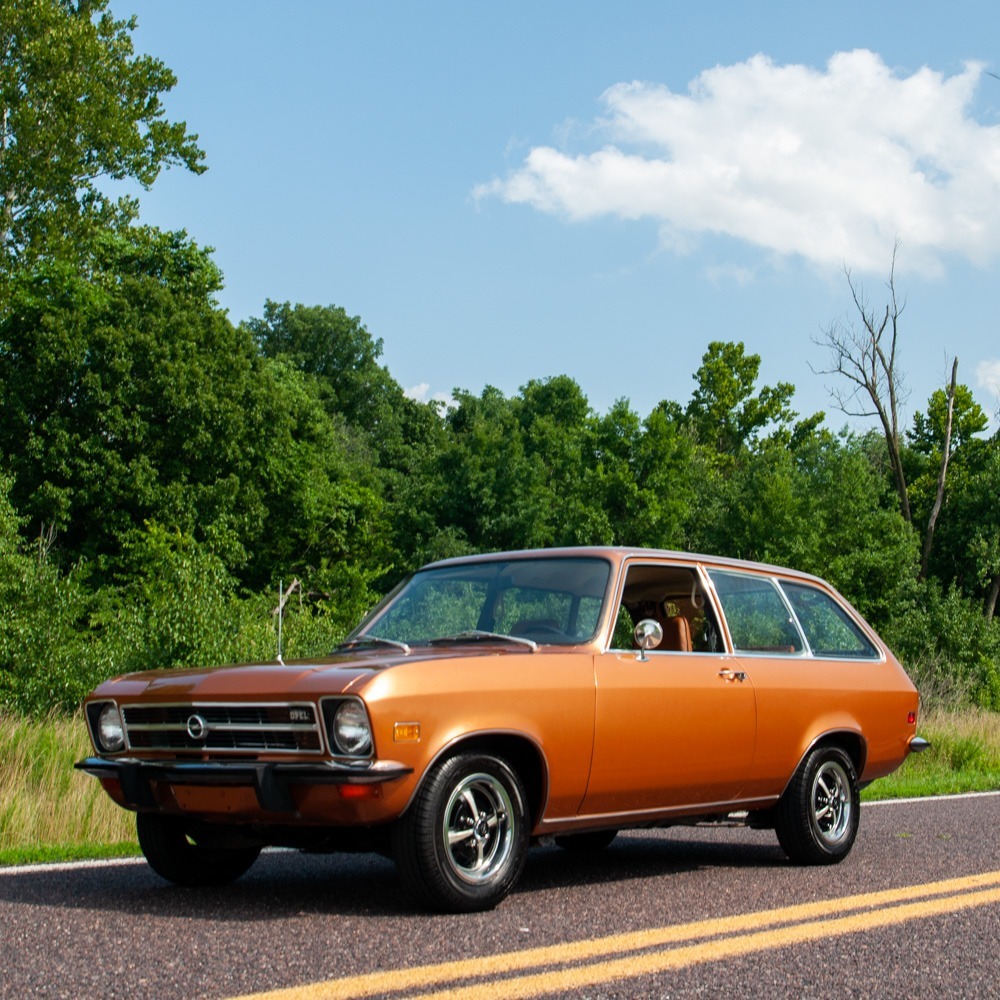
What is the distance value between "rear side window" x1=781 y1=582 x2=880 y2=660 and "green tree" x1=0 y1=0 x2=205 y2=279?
32.7m

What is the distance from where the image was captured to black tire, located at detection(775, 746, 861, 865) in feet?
26.7

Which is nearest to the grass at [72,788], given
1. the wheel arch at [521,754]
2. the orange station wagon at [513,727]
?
the orange station wagon at [513,727]

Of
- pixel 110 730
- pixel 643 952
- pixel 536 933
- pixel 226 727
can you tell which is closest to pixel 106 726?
pixel 110 730

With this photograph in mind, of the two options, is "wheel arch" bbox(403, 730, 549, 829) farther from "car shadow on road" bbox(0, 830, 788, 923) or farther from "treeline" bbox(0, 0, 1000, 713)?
"treeline" bbox(0, 0, 1000, 713)

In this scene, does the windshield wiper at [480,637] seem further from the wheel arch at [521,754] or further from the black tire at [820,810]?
the black tire at [820,810]

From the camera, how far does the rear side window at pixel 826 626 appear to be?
891cm

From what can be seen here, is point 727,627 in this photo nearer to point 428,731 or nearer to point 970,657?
point 428,731

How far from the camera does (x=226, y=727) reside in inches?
251

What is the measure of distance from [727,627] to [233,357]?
3824 centimetres

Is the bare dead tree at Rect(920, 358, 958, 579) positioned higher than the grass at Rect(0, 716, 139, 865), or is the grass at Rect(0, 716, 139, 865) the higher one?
the bare dead tree at Rect(920, 358, 958, 579)

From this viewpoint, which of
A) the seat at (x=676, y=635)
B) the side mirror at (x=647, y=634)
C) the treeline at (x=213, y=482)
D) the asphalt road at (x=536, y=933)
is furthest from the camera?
the treeline at (x=213, y=482)

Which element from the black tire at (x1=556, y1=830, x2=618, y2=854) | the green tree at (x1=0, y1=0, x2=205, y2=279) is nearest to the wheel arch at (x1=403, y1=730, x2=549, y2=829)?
the black tire at (x1=556, y1=830, x2=618, y2=854)

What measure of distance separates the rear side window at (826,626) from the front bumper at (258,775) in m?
3.74

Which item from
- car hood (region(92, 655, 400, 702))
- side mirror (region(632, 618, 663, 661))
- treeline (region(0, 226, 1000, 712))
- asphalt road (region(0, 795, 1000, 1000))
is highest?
treeline (region(0, 226, 1000, 712))
